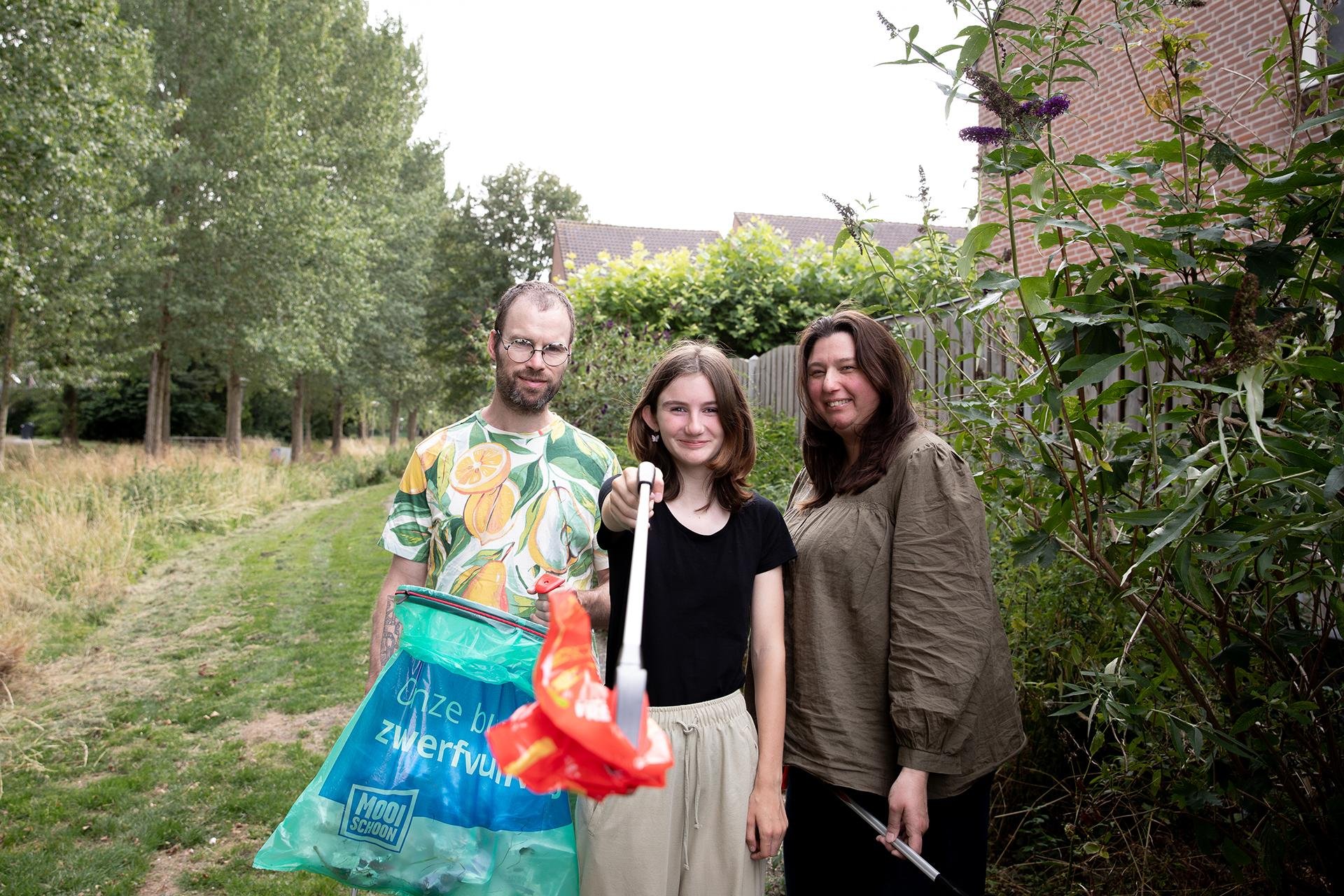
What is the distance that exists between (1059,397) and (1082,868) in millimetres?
1709

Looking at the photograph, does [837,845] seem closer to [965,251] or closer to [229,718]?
[965,251]

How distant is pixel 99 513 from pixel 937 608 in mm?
12291

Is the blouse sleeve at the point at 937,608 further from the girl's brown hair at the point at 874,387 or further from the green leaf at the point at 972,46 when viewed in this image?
the green leaf at the point at 972,46

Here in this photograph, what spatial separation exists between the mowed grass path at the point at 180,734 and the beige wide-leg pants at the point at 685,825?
268 centimetres

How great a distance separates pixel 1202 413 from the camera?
1679 mm

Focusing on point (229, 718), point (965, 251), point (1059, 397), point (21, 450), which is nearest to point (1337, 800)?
point (1059, 397)

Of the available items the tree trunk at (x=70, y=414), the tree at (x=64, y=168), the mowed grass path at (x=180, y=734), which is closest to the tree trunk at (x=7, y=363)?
the tree at (x=64, y=168)

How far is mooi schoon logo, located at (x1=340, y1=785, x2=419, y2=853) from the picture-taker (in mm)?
1883

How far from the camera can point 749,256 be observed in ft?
32.4

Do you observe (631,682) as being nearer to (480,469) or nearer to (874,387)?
(874,387)

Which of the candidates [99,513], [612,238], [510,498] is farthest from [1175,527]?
[612,238]

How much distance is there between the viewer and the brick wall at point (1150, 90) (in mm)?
5977

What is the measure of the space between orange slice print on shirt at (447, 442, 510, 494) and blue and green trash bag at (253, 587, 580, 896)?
1.45 ft

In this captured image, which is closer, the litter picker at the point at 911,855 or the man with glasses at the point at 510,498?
the litter picker at the point at 911,855
